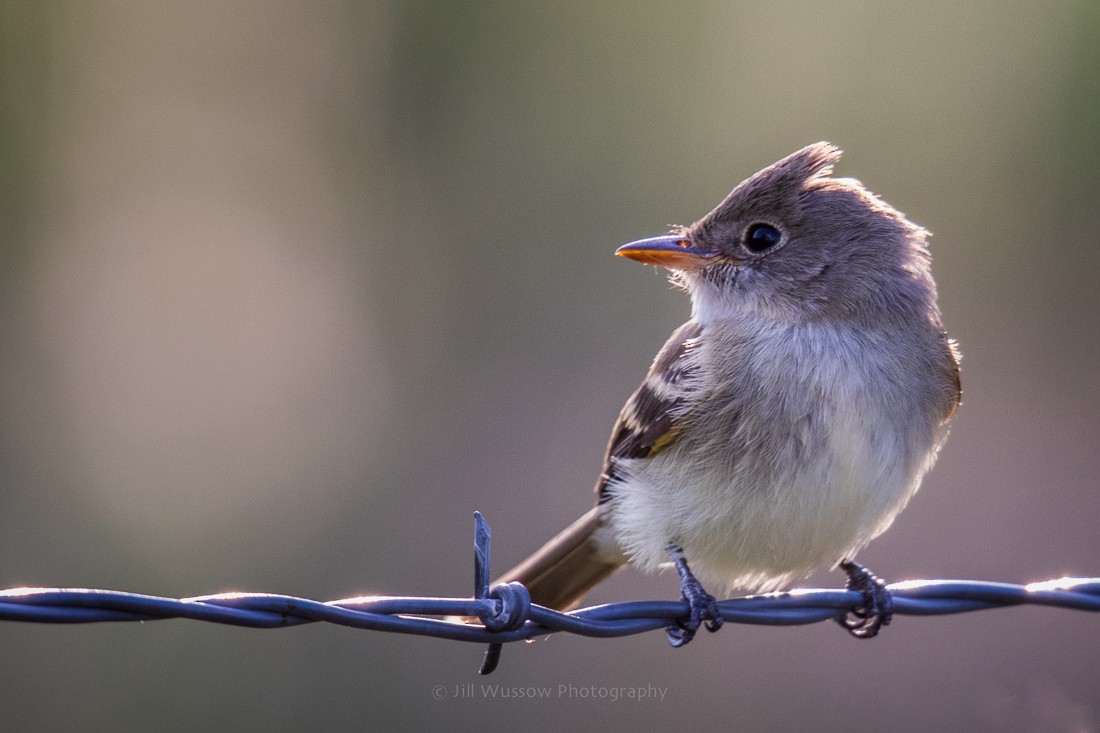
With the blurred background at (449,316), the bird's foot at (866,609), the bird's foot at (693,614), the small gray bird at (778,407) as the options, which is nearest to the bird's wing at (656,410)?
the small gray bird at (778,407)

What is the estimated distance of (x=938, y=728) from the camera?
5926 millimetres

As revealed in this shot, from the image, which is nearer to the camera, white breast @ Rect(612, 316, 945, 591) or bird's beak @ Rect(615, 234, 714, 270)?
white breast @ Rect(612, 316, 945, 591)

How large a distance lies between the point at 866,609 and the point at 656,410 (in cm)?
92

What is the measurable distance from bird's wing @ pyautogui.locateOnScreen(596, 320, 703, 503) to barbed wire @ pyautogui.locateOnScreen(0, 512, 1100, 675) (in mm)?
867

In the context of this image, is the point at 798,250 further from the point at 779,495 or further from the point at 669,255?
the point at 779,495

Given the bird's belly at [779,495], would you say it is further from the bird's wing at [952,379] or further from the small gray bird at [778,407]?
the bird's wing at [952,379]

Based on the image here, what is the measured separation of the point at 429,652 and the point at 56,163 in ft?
15.6

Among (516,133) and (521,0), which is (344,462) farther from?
(521,0)

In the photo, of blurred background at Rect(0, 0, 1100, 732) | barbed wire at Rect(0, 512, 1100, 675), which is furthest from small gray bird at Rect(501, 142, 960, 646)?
blurred background at Rect(0, 0, 1100, 732)

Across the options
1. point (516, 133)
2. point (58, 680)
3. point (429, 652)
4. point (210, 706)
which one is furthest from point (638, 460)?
point (516, 133)

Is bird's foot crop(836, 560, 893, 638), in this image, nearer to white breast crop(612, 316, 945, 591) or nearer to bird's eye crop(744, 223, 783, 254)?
white breast crop(612, 316, 945, 591)

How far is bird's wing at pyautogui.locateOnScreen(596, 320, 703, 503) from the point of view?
3.81m

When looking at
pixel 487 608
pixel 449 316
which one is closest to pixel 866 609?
pixel 487 608

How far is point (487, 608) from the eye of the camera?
2.54m
